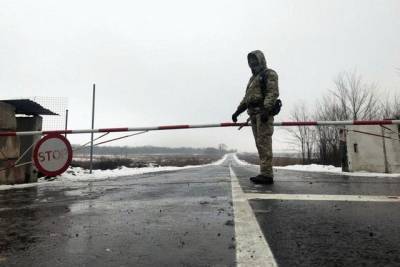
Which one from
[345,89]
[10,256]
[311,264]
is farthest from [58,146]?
[345,89]

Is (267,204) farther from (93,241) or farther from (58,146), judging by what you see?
(58,146)

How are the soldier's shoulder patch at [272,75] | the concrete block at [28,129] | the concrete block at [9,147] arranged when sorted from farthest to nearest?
the concrete block at [28,129] < the concrete block at [9,147] < the soldier's shoulder patch at [272,75]

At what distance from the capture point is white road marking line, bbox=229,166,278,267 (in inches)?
83.0

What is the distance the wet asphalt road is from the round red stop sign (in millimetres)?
3088

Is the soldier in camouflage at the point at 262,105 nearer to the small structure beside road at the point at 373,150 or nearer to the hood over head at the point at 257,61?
the hood over head at the point at 257,61

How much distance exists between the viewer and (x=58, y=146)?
775 centimetres

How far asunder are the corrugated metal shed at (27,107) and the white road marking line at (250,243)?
8.22 meters

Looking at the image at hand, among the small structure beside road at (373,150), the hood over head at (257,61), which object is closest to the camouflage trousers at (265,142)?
the hood over head at (257,61)

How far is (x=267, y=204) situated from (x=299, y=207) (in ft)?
1.06

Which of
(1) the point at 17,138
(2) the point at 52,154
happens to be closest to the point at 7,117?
(1) the point at 17,138

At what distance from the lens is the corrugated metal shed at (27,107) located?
32.8 ft

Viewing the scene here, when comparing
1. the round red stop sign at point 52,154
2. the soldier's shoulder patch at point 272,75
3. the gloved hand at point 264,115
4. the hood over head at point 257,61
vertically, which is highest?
the hood over head at point 257,61

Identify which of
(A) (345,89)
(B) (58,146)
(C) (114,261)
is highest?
(A) (345,89)

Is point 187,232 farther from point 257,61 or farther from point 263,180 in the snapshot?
point 257,61
